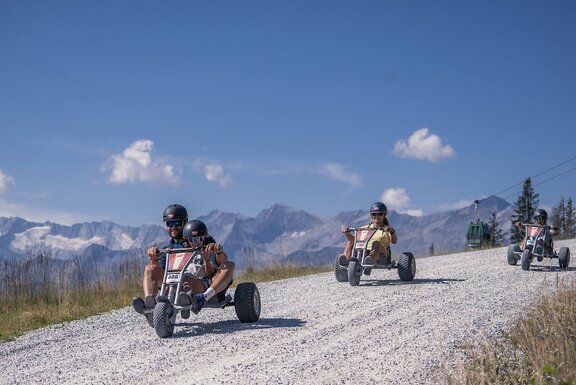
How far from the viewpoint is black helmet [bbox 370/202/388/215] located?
14.7 m

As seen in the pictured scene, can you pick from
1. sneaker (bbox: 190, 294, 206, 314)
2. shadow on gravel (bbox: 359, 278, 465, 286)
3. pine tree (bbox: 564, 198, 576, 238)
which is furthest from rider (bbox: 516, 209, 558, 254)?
pine tree (bbox: 564, 198, 576, 238)

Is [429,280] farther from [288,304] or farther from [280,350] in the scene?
[280,350]

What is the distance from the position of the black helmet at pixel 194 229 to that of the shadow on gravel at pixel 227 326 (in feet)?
4.09

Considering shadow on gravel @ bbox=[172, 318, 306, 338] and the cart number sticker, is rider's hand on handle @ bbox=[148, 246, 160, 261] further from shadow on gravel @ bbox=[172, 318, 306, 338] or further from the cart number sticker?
shadow on gravel @ bbox=[172, 318, 306, 338]

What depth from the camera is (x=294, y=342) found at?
25.2 feet

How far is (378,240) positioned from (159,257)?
6.22 metres

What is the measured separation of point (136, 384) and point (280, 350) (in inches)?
65.5

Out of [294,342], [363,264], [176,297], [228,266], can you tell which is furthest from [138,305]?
[363,264]

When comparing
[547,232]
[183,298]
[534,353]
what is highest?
[547,232]

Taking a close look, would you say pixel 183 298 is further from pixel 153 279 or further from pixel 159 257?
pixel 159 257

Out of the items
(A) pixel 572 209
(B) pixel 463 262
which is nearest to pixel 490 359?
(B) pixel 463 262

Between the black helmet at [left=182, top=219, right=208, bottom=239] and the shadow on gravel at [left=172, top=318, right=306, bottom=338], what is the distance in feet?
4.09

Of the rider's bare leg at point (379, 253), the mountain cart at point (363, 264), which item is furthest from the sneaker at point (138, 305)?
the rider's bare leg at point (379, 253)

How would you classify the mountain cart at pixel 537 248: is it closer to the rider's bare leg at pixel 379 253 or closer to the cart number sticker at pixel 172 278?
the rider's bare leg at pixel 379 253
